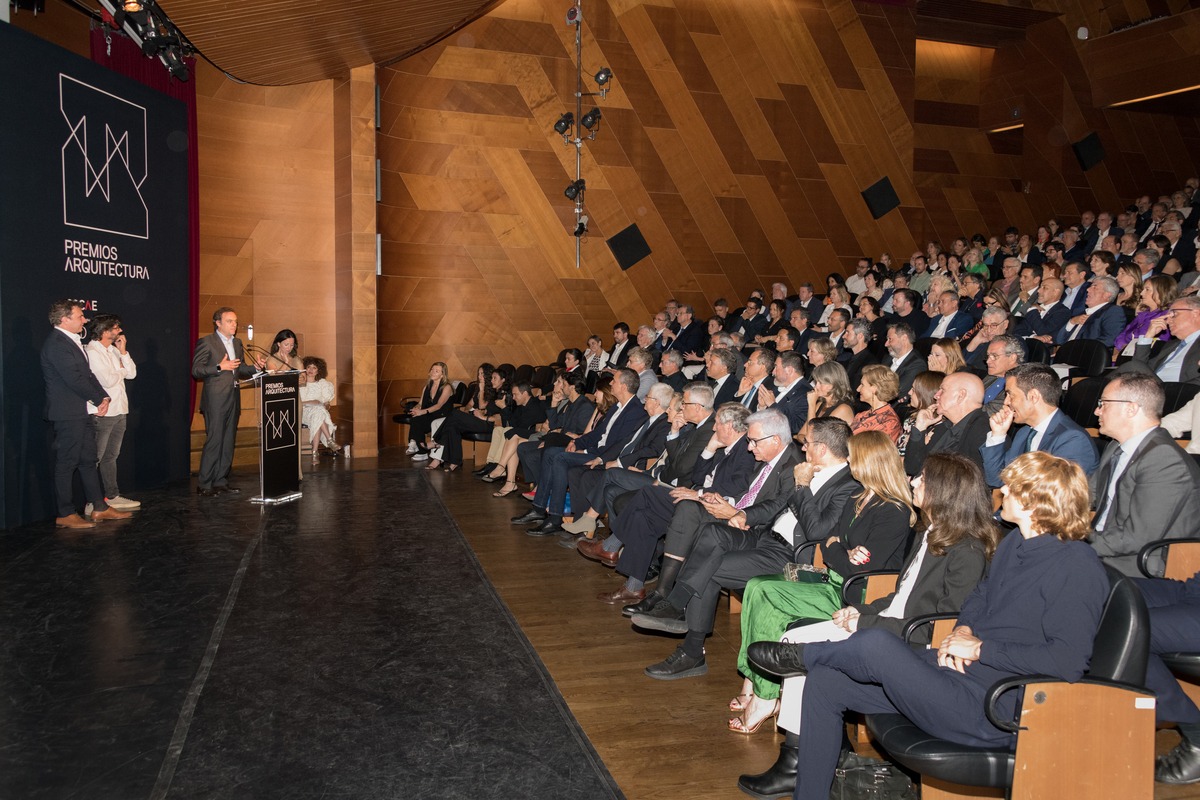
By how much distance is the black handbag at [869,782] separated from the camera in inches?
101

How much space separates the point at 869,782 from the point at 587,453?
3827 mm

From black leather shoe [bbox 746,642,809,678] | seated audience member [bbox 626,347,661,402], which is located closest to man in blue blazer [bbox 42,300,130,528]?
seated audience member [bbox 626,347,661,402]

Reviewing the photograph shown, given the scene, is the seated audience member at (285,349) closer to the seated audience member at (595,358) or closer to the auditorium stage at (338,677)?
the auditorium stage at (338,677)

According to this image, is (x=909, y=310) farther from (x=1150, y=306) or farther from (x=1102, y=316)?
(x=1150, y=306)

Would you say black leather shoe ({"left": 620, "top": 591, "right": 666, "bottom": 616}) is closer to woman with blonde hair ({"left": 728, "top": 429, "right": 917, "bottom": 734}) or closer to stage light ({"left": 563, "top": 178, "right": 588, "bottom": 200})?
woman with blonde hair ({"left": 728, "top": 429, "right": 917, "bottom": 734})

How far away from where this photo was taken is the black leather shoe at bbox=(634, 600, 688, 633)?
380cm

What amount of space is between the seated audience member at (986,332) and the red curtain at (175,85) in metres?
6.55

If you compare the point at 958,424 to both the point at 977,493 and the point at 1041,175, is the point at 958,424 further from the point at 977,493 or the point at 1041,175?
the point at 1041,175

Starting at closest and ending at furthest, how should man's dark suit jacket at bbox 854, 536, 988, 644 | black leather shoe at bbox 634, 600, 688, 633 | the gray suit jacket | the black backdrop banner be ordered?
man's dark suit jacket at bbox 854, 536, 988, 644
the gray suit jacket
black leather shoe at bbox 634, 600, 688, 633
the black backdrop banner

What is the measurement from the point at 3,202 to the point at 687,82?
788 cm

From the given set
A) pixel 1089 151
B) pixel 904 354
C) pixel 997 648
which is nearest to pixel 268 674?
pixel 997 648

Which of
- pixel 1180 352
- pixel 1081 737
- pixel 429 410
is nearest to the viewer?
pixel 1081 737

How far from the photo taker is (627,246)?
11.0m

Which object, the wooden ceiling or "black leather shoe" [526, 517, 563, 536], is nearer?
"black leather shoe" [526, 517, 563, 536]
